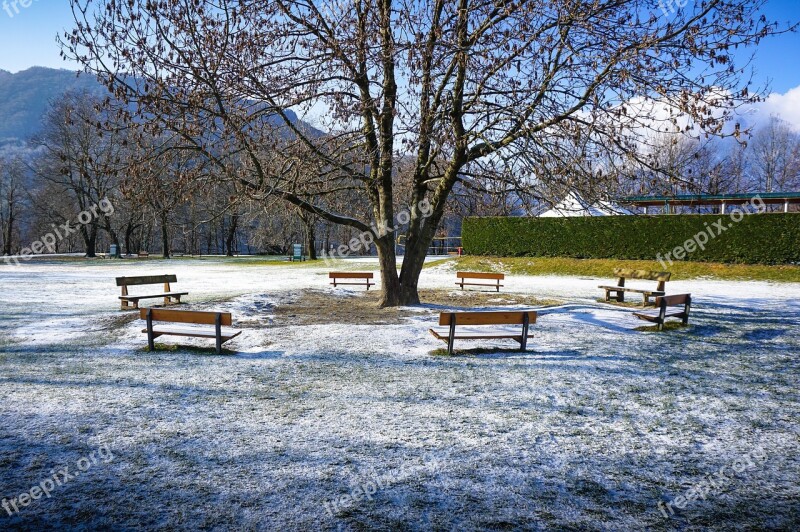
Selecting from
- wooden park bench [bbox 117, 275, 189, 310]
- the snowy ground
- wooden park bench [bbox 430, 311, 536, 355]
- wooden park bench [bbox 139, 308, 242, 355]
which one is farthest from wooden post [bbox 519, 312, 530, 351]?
wooden park bench [bbox 117, 275, 189, 310]

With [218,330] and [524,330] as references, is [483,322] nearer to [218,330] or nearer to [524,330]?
[524,330]

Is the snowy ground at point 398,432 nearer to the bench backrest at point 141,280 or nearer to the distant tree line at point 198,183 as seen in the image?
the distant tree line at point 198,183

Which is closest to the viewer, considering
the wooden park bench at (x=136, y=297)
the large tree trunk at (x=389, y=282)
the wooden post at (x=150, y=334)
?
the wooden post at (x=150, y=334)

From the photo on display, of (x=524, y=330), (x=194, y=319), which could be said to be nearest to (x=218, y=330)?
(x=194, y=319)

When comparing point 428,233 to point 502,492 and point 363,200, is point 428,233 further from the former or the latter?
point 502,492

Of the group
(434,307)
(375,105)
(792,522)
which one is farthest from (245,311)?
(792,522)

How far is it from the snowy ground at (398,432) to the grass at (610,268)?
14857 mm

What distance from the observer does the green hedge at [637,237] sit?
72.9 feet

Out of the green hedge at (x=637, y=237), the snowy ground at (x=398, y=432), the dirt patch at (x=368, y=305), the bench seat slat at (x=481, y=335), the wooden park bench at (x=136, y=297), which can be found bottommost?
the snowy ground at (x=398, y=432)

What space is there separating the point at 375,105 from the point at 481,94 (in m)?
2.25

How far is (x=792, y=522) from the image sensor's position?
3.20m

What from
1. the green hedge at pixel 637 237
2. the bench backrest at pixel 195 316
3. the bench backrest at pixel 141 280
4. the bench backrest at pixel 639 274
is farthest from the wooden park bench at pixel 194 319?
the green hedge at pixel 637 237

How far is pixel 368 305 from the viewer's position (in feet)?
44.0

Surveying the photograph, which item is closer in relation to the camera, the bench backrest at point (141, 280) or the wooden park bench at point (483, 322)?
the wooden park bench at point (483, 322)
